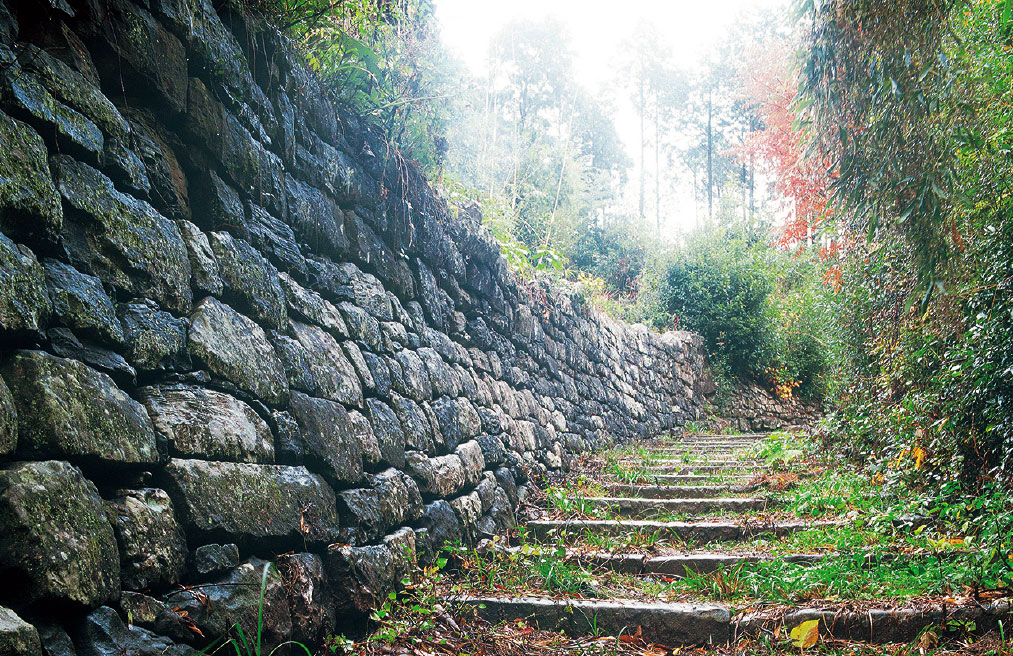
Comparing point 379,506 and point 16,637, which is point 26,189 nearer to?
point 16,637

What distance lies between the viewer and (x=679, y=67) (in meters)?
24.7

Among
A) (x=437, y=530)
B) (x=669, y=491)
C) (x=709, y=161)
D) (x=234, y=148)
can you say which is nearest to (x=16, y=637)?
(x=234, y=148)

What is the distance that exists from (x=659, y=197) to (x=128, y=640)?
26420 mm

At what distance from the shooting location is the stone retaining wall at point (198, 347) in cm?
122

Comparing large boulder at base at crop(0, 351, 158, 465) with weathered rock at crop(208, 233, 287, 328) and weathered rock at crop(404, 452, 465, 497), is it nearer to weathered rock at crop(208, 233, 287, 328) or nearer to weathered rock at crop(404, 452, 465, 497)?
weathered rock at crop(208, 233, 287, 328)

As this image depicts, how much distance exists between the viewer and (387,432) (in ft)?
8.91

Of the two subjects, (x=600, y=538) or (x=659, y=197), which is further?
(x=659, y=197)

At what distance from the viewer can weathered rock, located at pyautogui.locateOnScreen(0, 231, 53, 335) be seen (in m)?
1.18

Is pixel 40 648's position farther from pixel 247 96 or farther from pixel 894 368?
pixel 894 368

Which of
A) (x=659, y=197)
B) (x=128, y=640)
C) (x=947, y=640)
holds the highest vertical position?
(x=659, y=197)

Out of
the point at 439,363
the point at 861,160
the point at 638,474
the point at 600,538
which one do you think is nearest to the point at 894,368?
the point at 861,160

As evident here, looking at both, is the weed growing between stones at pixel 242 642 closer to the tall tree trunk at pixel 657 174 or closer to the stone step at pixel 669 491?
the stone step at pixel 669 491

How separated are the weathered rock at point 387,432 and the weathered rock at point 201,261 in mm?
937

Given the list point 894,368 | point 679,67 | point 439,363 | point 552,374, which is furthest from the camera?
point 679,67
